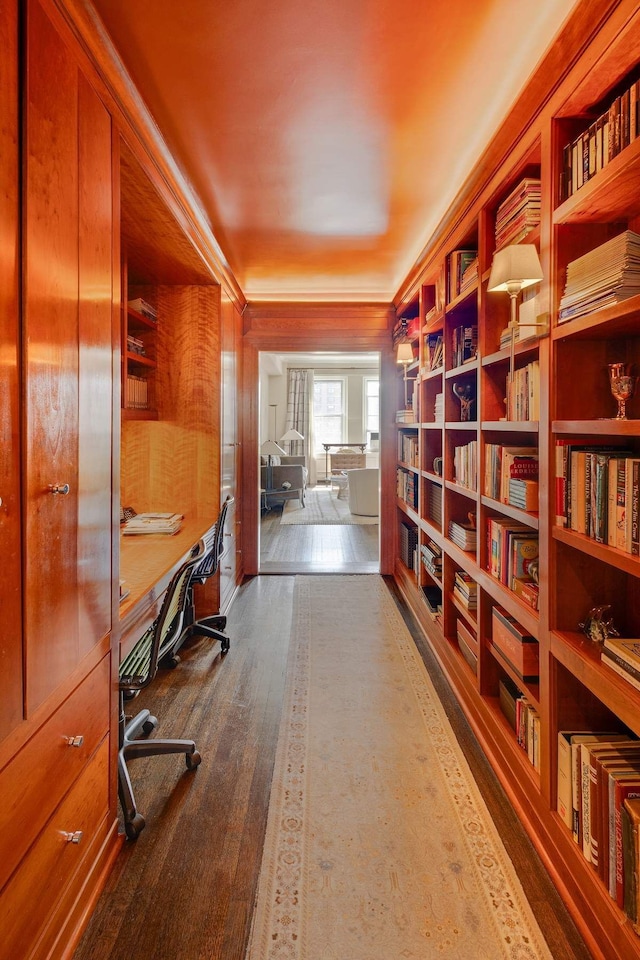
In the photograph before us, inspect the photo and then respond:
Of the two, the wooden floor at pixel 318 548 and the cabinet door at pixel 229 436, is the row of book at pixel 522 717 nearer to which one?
the cabinet door at pixel 229 436

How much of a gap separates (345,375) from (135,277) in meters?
8.49

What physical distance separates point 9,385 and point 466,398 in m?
2.24

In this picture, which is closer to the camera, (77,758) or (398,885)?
(77,758)

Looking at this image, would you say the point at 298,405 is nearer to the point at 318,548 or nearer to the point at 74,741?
the point at 318,548

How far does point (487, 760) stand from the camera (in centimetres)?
202

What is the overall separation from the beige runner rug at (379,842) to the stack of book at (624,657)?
76 cm

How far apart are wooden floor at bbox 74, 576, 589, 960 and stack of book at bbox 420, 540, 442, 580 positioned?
646 mm

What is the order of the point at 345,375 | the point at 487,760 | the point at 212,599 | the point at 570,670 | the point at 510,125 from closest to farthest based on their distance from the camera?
the point at 570,670 → the point at 510,125 → the point at 487,760 → the point at 212,599 → the point at 345,375

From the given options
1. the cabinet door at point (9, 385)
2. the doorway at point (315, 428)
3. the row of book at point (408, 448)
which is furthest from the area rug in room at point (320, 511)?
the cabinet door at point (9, 385)

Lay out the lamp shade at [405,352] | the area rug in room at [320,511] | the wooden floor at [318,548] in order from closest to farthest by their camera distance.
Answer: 1. the lamp shade at [405,352]
2. the wooden floor at [318,548]
3. the area rug in room at [320,511]

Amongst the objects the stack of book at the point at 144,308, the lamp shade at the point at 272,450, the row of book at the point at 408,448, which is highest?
the stack of book at the point at 144,308

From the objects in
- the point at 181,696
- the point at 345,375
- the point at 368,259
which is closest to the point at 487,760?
the point at 181,696

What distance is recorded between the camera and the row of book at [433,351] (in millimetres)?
3156

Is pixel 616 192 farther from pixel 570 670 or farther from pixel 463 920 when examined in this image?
pixel 463 920
